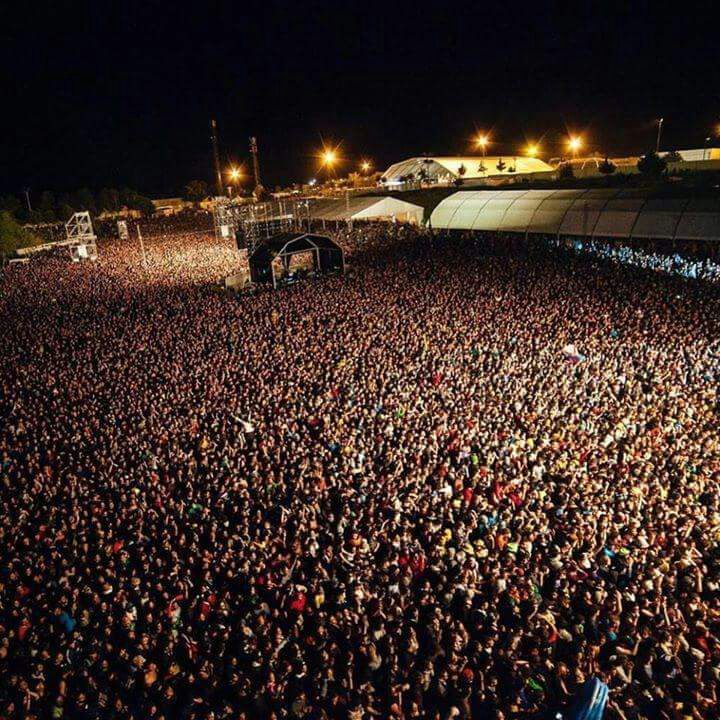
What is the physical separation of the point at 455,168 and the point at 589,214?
28882 mm

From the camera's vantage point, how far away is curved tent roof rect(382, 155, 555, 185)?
48438mm

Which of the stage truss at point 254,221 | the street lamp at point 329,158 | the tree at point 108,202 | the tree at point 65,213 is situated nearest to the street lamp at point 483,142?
the street lamp at point 329,158

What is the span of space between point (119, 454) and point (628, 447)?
842cm

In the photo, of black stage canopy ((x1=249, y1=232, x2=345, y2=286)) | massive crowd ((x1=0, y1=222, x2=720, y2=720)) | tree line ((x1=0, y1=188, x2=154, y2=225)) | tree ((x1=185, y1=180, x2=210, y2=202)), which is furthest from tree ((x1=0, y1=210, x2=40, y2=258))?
tree ((x1=185, y1=180, x2=210, y2=202))

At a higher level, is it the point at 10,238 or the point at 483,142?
the point at 483,142

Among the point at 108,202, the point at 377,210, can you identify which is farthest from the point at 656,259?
the point at 108,202

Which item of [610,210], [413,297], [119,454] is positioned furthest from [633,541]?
[610,210]

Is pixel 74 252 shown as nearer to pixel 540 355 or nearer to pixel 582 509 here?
pixel 540 355

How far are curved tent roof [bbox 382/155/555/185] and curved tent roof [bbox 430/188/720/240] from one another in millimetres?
19842

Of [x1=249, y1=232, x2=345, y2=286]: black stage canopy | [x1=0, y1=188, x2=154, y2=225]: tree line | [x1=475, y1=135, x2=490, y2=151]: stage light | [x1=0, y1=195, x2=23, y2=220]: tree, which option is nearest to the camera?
[x1=249, y1=232, x2=345, y2=286]: black stage canopy

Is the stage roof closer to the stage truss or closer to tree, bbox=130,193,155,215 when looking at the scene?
the stage truss

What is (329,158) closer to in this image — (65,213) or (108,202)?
(65,213)

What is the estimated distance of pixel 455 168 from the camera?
49094mm

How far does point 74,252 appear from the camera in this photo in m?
30.9
